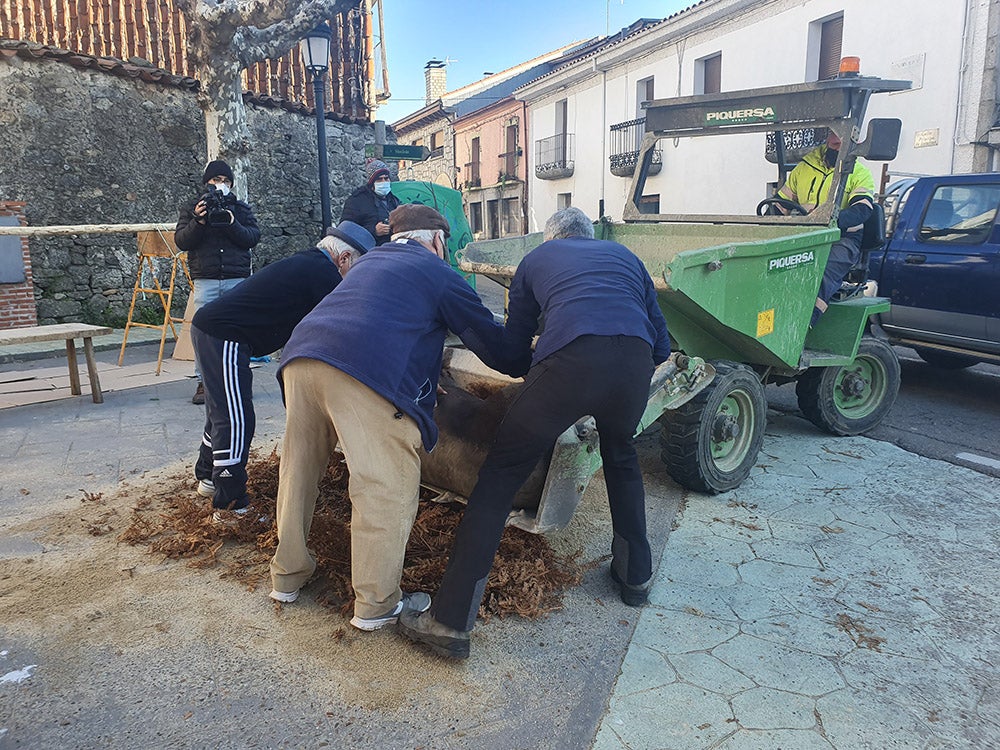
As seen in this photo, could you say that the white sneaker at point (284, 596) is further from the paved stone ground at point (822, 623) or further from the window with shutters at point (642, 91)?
the window with shutters at point (642, 91)

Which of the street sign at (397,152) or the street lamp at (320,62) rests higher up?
the street lamp at (320,62)

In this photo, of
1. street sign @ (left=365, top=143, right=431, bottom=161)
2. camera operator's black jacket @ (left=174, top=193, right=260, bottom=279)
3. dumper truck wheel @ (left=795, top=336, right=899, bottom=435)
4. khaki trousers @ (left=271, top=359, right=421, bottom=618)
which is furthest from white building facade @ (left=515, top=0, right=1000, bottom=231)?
khaki trousers @ (left=271, top=359, right=421, bottom=618)

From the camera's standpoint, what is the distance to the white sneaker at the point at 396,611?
112 inches

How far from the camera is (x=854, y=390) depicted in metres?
5.54

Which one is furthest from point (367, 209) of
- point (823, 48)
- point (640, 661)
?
point (823, 48)

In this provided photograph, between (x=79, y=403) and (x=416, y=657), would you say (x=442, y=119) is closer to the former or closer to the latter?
(x=79, y=403)

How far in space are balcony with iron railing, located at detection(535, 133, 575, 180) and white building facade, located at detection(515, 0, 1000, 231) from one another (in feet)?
0.17

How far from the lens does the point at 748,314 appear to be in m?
4.27

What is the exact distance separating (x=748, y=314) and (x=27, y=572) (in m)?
3.81

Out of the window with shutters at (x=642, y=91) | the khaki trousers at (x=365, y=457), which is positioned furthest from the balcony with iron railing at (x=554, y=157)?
the khaki trousers at (x=365, y=457)

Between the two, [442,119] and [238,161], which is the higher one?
[442,119]

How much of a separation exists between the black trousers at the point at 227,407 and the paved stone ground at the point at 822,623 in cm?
209

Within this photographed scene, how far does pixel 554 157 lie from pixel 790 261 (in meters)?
25.5

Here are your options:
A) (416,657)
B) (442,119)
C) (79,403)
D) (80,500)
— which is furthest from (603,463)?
(442,119)
